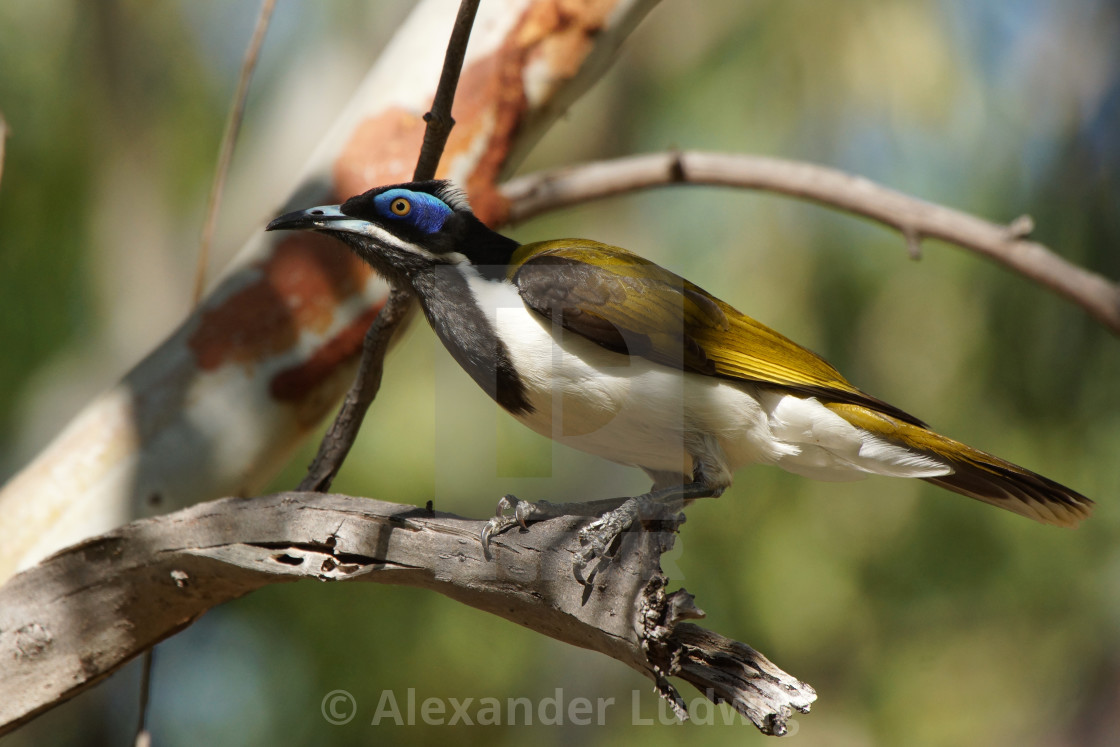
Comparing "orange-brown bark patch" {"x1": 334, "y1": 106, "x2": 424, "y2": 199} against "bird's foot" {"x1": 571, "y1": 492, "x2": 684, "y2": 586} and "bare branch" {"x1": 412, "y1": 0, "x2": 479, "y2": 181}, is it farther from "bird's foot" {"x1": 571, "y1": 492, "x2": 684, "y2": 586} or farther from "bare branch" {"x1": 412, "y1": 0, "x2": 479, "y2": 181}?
"bird's foot" {"x1": 571, "y1": 492, "x2": 684, "y2": 586}

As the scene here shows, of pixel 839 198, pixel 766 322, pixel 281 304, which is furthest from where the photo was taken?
pixel 766 322

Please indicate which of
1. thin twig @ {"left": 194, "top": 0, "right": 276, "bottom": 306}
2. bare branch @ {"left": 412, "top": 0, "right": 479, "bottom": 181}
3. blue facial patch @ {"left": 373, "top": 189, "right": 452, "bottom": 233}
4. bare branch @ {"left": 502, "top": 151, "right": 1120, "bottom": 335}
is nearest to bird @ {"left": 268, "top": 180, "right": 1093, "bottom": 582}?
blue facial patch @ {"left": 373, "top": 189, "right": 452, "bottom": 233}

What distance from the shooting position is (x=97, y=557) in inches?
99.4

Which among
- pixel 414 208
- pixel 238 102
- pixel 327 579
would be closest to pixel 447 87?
pixel 414 208

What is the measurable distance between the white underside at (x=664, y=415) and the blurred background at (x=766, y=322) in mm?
5034

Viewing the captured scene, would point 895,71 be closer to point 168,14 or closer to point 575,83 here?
point 575,83

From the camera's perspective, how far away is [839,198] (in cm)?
423

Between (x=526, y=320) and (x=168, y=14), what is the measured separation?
860 centimetres

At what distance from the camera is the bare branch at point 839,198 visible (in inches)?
158

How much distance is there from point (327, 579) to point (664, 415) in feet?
3.32

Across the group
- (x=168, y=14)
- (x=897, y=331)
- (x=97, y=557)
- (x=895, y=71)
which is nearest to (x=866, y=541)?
(x=897, y=331)

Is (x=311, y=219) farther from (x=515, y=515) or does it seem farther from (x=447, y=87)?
(x=515, y=515)

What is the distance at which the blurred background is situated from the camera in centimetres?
778

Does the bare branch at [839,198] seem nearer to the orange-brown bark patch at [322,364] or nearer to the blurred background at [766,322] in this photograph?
the orange-brown bark patch at [322,364]
